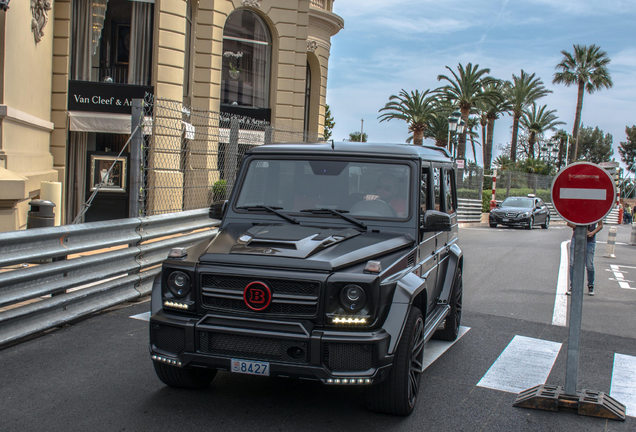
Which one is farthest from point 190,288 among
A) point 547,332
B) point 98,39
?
point 98,39

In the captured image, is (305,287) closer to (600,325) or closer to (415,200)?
(415,200)

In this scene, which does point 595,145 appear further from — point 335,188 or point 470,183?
point 335,188

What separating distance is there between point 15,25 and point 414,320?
10717mm

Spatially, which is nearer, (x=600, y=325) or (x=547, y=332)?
(x=547, y=332)

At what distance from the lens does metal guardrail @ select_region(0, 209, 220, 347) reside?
6.37 metres

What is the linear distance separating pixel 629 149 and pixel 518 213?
286 ft

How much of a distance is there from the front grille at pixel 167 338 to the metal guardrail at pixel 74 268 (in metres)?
2.07

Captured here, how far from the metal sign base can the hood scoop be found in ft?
6.03

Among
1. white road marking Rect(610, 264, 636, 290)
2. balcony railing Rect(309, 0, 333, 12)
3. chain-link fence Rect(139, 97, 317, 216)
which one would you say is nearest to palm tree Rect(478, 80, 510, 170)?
balcony railing Rect(309, 0, 333, 12)

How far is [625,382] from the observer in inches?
253

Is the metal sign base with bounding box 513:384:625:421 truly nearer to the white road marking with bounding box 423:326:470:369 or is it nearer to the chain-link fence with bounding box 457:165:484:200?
the white road marking with bounding box 423:326:470:369

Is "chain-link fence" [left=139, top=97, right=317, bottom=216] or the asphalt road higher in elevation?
"chain-link fence" [left=139, top=97, right=317, bottom=216]

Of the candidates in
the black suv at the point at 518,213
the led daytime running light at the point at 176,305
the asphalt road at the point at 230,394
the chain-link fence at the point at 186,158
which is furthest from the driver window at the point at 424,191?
the black suv at the point at 518,213

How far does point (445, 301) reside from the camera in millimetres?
6945
